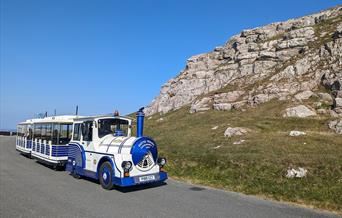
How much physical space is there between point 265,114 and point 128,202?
31104 millimetres

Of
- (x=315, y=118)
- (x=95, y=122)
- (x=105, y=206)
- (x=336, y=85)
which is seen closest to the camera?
(x=105, y=206)

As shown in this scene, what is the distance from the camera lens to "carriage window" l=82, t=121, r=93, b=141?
13.7 meters

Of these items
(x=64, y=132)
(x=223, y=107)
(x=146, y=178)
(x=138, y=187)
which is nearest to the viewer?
(x=146, y=178)

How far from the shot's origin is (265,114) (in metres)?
37.3

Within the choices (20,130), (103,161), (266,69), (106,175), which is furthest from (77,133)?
(266,69)

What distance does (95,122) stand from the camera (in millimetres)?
13555

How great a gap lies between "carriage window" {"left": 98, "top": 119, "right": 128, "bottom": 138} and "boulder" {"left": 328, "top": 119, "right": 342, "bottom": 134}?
23117 mm

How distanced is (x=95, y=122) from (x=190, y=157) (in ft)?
30.7

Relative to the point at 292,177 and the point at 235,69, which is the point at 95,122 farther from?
the point at 235,69

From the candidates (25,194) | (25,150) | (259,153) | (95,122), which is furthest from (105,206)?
(25,150)

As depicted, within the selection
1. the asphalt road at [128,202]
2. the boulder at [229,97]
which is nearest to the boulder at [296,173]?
the asphalt road at [128,202]

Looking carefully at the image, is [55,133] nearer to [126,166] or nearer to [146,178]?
[126,166]

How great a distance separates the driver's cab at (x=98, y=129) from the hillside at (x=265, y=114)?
428 centimetres

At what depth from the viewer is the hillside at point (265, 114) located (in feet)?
46.8
